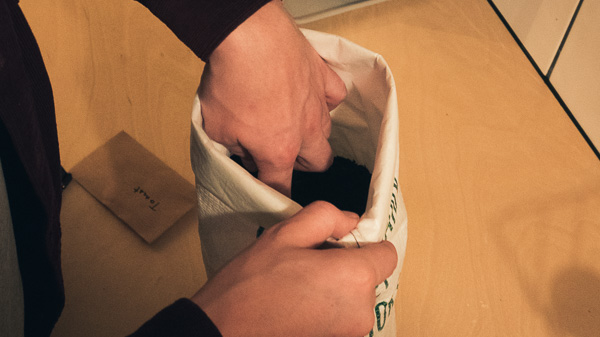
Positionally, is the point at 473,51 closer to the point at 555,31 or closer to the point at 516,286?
the point at 555,31

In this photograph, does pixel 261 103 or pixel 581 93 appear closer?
pixel 261 103

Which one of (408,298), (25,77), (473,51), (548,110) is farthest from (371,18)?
(25,77)

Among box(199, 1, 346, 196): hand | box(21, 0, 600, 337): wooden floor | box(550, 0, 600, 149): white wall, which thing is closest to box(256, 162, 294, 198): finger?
box(199, 1, 346, 196): hand

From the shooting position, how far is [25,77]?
308mm

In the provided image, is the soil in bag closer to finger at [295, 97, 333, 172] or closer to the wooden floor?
finger at [295, 97, 333, 172]

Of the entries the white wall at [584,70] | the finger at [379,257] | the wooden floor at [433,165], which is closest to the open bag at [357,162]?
the finger at [379,257]

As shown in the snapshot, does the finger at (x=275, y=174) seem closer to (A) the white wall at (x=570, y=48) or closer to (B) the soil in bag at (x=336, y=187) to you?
(B) the soil in bag at (x=336, y=187)

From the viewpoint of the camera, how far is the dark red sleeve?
0.69 ft

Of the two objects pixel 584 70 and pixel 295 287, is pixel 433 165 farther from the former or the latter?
pixel 295 287

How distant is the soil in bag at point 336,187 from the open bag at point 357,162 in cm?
2

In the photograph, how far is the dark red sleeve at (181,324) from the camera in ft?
0.69

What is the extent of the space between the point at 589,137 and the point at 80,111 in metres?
0.73

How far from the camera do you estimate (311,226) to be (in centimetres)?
27

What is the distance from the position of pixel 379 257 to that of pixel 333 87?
18cm
